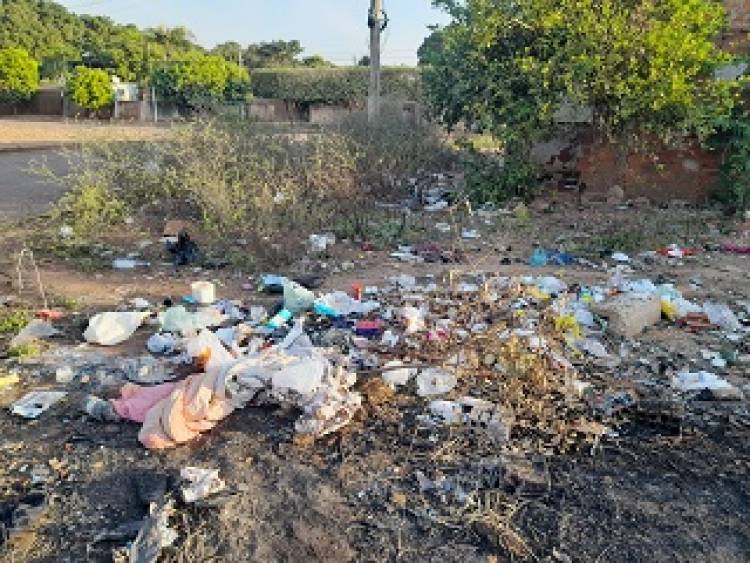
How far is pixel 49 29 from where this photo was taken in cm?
3906

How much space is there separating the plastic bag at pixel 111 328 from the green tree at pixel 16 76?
A: 2726cm

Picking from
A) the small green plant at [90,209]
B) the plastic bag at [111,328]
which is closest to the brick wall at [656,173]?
the small green plant at [90,209]

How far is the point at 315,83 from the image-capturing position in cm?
2894

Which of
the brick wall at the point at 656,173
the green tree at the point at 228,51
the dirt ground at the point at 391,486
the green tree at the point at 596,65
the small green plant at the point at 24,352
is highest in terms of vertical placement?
the green tree at the point at 228,51

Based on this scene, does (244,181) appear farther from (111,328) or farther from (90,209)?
(111,328)

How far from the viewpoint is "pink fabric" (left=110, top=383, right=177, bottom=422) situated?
2922 millimetres

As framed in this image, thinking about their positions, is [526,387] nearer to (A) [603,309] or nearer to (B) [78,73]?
(A) [603,309]

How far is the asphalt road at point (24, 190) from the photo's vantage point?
7208 mm

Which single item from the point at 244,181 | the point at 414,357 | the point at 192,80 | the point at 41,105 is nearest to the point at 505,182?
the point at 244,181

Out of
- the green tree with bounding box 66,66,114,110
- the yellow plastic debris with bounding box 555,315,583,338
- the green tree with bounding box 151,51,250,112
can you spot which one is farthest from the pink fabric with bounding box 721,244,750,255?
the green tree with bounding box 66,66,114,110

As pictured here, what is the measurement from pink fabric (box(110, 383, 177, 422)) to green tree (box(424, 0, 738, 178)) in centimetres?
530

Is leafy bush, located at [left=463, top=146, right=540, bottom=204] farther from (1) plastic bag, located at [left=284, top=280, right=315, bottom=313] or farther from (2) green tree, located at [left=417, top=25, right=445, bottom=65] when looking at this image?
(1) plastic bag, located at [left=284, top=280, right=315, bottom=313]

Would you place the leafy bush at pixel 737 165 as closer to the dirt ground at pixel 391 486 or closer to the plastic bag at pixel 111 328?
the dirt ground at pixel 391 486

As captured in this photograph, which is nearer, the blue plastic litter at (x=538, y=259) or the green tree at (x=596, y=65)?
the blue plastic litter at (x=538, y=259)
